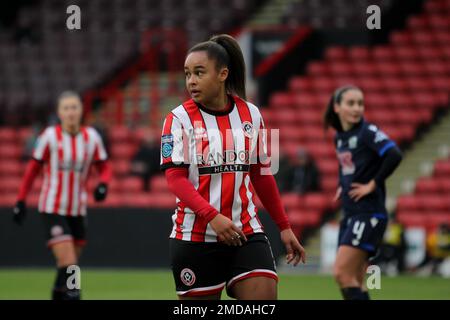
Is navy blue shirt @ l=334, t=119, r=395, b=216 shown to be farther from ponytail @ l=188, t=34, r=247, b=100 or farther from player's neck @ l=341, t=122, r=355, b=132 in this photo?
ponytail @ l=188, t=34, r=247, b=100

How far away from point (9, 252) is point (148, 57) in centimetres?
670

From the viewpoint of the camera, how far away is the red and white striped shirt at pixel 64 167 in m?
Result: 9.52

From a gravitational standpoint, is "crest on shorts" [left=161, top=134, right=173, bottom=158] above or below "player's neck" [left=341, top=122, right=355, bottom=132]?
below

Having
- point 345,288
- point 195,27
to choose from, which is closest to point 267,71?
point 195,27

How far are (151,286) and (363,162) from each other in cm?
550

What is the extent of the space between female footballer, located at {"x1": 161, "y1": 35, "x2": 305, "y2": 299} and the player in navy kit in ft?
8.27

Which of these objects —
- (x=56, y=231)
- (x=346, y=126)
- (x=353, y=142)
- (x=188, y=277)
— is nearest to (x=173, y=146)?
(x=188, y=277)

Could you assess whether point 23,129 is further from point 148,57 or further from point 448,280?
point 448,280

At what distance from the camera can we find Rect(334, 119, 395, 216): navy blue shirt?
797 cm

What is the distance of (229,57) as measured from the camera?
5.55m

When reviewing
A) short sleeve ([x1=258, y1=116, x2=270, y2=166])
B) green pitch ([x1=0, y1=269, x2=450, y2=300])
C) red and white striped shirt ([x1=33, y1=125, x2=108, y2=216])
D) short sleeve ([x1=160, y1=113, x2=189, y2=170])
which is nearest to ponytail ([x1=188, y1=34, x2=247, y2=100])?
short sleeve ([x1=258, y1=116, x2=270, y2=166])

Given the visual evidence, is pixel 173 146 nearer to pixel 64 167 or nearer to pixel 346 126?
pixel 346 126

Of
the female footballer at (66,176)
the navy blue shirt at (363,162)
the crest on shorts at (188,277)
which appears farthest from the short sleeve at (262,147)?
the female footballer at (66,176)

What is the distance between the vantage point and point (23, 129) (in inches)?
822
